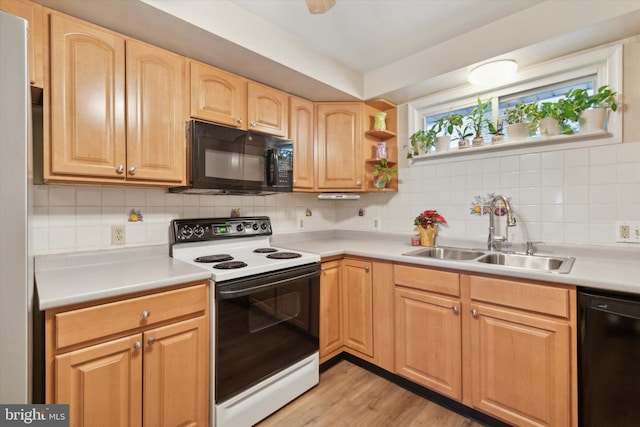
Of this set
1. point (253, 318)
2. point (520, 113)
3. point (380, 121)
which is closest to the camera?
point (253, 318)

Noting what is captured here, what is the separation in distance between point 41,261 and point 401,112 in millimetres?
2683

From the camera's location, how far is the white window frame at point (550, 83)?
1667 millimetres

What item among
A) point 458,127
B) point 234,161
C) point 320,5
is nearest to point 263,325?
point 234,161

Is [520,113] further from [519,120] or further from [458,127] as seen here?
[458,127]

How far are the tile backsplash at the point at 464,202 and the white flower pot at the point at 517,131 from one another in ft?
0.40

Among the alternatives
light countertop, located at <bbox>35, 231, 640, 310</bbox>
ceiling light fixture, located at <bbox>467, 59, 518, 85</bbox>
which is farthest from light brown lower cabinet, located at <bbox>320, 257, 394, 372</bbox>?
ceiling light fixture, located at <bbox>467, 59, 518, 85</bbox>

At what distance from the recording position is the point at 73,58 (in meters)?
1.34

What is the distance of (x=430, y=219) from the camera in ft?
7.55

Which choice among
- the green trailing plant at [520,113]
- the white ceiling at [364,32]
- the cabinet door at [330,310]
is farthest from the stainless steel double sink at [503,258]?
the white ceiling at [364,32]

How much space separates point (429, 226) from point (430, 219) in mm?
56

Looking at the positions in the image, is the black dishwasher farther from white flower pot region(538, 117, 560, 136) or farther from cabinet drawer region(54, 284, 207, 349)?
cabinet drawer region(54, 284, 207, 349)

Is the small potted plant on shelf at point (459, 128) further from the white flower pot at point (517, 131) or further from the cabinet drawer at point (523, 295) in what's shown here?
the cabinet drawer at point (523, 295)

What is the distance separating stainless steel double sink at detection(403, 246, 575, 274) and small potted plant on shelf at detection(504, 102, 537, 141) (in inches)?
30.9

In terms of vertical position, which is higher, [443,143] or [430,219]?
[443,143]
